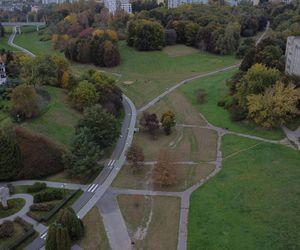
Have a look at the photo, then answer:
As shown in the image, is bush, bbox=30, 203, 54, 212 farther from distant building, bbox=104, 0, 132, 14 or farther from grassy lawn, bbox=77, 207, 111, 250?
distant building, bbox=104, 0, 132, 14

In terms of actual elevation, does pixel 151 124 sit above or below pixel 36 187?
above

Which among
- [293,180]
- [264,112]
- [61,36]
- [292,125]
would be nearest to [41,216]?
[293,180]

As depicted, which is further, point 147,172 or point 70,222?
point 147,172

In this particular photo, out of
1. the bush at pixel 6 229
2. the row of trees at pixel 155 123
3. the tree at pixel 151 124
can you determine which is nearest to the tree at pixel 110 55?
the row of trees at pixel 155 123

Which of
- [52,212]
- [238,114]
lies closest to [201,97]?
[238,114]

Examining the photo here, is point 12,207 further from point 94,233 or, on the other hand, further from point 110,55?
point 110,55

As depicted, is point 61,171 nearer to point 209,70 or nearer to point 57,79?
point 57,79
